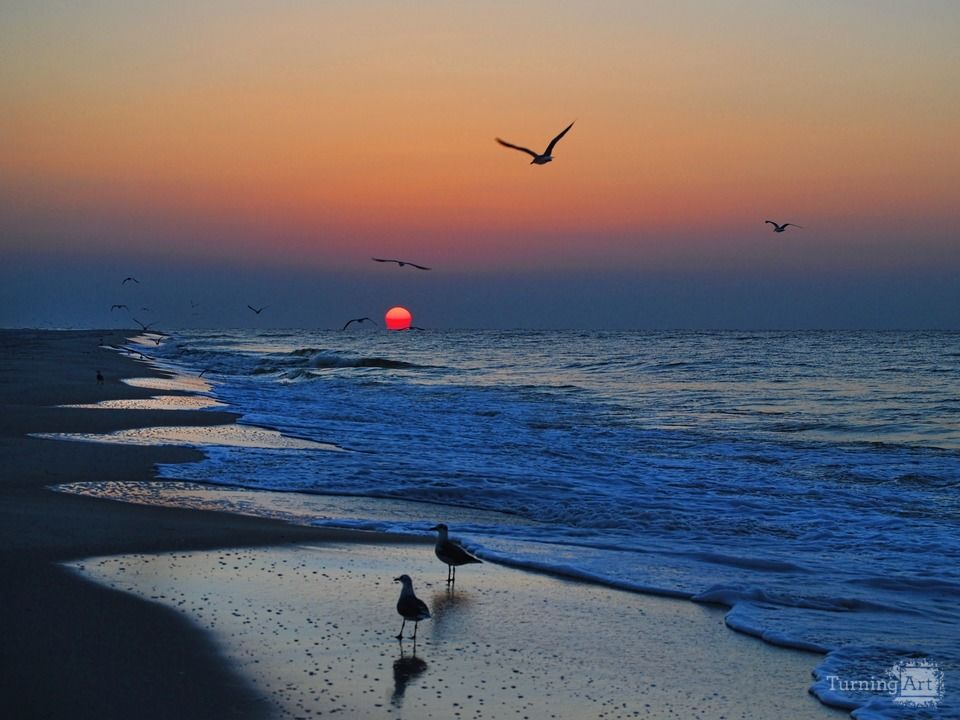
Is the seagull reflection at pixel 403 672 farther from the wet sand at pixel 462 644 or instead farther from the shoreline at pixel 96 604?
the shoreline at pixel 96 604

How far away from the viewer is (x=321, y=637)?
608cm

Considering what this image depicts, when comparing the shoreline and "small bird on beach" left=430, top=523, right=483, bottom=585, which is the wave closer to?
the shoreline

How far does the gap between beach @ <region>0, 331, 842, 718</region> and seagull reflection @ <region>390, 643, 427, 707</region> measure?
2 centimetres

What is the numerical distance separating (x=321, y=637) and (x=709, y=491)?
862cm

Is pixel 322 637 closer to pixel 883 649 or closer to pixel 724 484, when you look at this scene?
pixel 883 649

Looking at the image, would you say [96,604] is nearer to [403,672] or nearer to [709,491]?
[403,672]

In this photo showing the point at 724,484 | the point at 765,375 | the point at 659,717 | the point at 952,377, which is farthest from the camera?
the point at 765,375

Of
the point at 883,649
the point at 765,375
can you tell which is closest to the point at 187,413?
the point at 883,649

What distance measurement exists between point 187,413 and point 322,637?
1712cm

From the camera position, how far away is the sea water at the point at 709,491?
7434 mm

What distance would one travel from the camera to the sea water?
743 cm

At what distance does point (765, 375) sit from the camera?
1677 inches

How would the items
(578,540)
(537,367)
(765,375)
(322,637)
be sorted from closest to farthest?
(322,637), (578,540), (765,375), (537,367)

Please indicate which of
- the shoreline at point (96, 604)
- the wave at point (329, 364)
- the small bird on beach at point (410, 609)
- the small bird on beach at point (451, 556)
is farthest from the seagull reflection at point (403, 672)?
the wave at point (329, 364)
